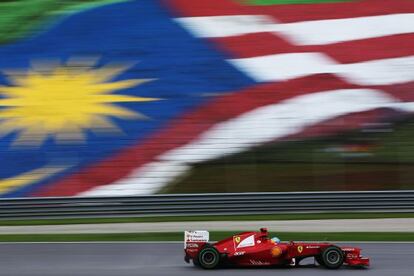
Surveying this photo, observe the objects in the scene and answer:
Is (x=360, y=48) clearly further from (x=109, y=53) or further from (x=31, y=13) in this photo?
(x=31, y=13)

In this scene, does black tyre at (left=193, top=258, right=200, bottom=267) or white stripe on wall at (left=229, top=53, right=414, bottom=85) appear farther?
white stripe on wall at (left=229, top=53, right=414, bottom=85)

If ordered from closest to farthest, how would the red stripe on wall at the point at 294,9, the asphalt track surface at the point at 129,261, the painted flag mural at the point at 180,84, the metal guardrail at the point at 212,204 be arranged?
the asphalt track surface at the point at 129,261 → the metal guardrail at the point at 212,204 → the painted flag mural at the point at 180,84 → the red stripe on wall at the point at 294,9

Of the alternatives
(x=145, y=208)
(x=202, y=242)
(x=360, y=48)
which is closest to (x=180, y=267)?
(x=202, y=242)

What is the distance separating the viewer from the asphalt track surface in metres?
8.42

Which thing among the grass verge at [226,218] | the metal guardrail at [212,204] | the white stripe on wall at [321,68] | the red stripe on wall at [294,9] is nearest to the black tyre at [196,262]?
the grass verge at [226,218]

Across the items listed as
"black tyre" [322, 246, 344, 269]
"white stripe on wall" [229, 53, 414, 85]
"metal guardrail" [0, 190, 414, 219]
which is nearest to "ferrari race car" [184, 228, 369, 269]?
"black tyre" [322, 246, 344, 269]

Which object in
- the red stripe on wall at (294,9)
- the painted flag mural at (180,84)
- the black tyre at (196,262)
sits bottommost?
the black tyre at (196,262)

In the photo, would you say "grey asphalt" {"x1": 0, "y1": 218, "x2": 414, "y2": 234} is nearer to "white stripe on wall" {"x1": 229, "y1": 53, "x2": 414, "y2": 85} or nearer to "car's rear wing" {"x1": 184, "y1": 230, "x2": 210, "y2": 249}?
"white stripe on wall" {"x1": 229, "y1": 53, "x2": 414, "y2": 85}

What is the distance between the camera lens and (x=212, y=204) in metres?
16.6

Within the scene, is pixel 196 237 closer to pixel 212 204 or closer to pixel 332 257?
pixel 332 257

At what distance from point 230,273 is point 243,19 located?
13.0 metres

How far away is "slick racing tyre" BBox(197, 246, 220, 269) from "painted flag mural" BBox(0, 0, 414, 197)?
32.4ft

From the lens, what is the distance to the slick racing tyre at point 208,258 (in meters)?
8.38

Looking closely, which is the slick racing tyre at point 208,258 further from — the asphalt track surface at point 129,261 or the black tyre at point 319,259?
the black tyre at point 319,259
